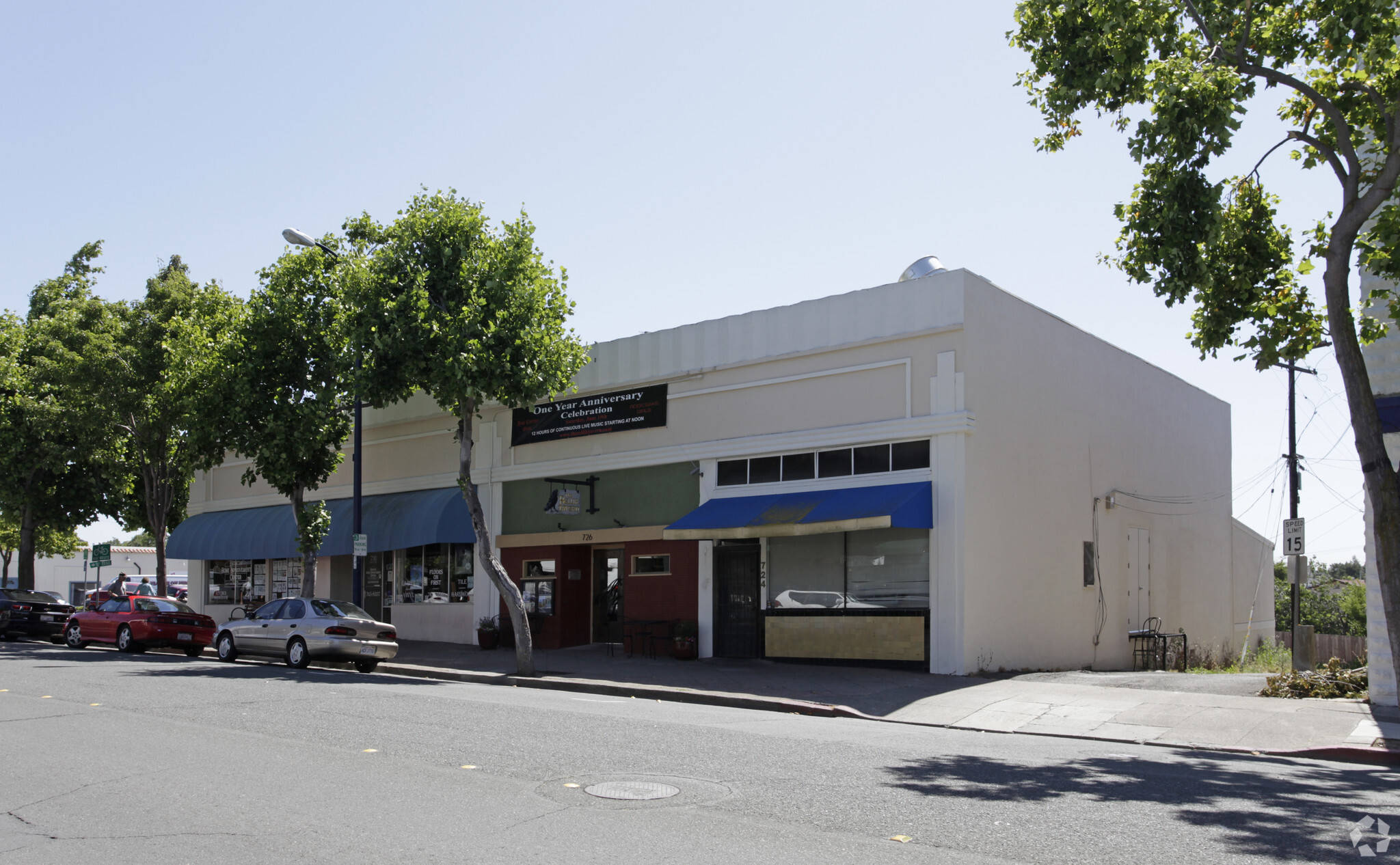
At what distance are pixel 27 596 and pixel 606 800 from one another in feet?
89.2

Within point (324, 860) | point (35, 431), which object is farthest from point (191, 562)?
point (324, 860)

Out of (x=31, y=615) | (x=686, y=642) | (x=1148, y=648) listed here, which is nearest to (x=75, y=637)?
(x=31, y=615)

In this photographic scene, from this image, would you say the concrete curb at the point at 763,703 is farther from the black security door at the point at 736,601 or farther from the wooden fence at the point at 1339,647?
the wooden fence at the point at 1339,647

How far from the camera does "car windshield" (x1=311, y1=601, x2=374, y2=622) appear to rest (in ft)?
66.4

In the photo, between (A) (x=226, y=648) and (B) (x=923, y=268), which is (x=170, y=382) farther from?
(B) (x=923, y=268)

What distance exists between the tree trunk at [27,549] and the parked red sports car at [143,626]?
10203mm

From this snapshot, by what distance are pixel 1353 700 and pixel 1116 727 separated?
4410mm

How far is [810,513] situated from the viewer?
62.2 ft

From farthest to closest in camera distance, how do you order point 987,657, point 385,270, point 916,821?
point 385,270
point 987,657
point 916,821

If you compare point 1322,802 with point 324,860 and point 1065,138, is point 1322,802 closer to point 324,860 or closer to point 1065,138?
point 324,860

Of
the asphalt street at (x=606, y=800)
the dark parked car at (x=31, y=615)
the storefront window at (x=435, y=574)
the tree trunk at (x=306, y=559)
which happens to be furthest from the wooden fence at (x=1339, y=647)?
the dark parked car at (x=31, y=615)

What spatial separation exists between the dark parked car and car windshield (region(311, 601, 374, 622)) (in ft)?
37.8

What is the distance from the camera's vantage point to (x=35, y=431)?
31.1 metres

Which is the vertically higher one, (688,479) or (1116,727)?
(688,479)
